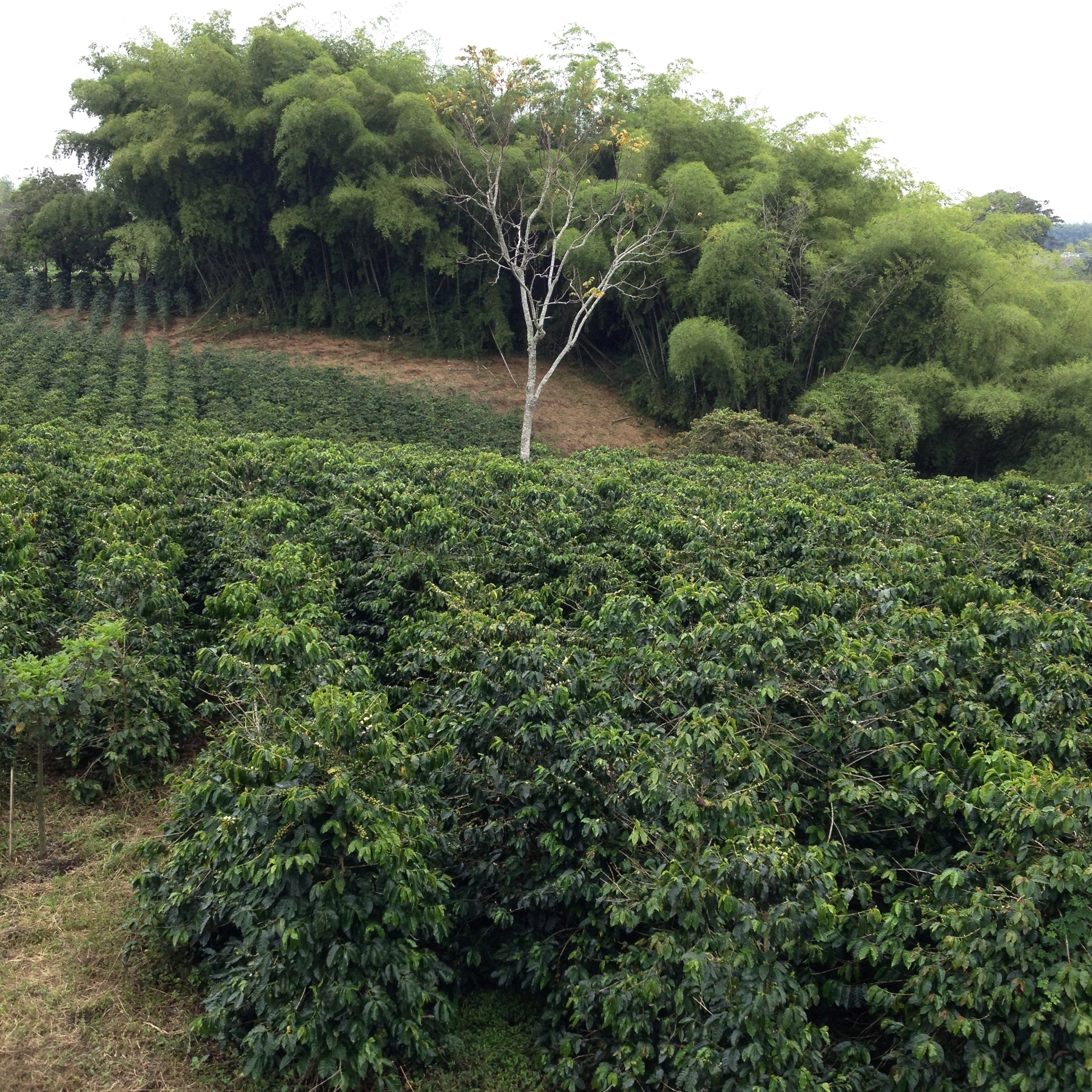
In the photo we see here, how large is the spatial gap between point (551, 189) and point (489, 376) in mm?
4672

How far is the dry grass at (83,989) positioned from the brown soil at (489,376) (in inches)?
536

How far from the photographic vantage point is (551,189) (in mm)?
17734

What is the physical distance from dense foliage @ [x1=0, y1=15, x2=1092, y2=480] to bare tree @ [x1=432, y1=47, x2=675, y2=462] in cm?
22

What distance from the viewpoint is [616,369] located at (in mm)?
22281

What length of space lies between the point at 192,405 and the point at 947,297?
13.0 meters

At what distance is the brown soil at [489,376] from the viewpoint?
1931 cm

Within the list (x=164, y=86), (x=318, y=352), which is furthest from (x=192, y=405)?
(x=164, y=86)

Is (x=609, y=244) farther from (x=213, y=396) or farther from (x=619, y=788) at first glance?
(x=619, y=788)

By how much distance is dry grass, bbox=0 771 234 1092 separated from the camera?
12.6ft

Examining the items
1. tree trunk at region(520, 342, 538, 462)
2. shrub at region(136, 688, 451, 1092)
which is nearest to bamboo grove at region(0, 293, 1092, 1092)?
shrub at region(136, 688, 451, 1092)

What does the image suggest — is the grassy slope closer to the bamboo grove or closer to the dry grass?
the dry grass

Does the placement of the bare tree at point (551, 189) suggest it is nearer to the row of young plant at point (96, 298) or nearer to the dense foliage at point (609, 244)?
the dense foliage at point (609, 244)

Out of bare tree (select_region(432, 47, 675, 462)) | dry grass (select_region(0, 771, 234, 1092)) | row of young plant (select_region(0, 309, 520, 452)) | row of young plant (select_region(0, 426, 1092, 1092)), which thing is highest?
bare tree (select_region(432, 47, 675, 462))

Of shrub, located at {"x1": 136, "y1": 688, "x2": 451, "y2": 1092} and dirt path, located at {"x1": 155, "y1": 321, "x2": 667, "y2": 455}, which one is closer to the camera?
shrub, located at {"x1": 136, "y1": 688, "x2": 451, "y2": 1092}
